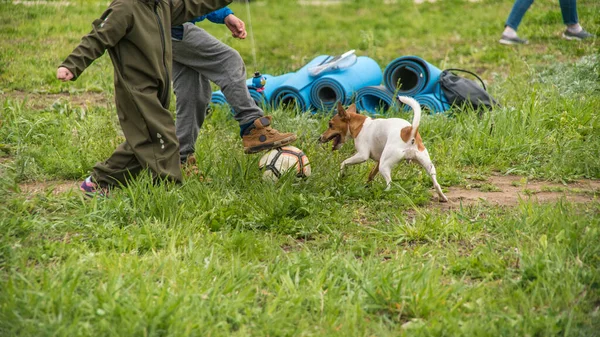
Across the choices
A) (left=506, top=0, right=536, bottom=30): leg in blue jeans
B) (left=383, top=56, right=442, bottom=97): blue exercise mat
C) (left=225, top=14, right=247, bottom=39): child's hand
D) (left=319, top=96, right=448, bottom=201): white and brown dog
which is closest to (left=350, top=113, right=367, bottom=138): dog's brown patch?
(left=319, top=96, right=448, bottom=201): white and brown dog

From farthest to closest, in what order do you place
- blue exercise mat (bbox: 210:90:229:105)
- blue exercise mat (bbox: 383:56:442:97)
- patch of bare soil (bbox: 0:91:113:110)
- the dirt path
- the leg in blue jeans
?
the leg in blue jeans
patch of bare soil (bbox: 0:91:113:110)
blue exercise mat (bbox: 210:90:229:105)
blue exercise mat (bbox: 383:56:442:97)
the dirt path

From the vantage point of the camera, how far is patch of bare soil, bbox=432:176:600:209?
4586 mm

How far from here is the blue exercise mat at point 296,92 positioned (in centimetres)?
645

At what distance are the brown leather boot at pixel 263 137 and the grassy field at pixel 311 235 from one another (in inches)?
6.7

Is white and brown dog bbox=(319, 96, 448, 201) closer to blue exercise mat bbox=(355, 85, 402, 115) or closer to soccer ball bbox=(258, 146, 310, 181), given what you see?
soccer ball bbox=(258, 146, 310, 181)

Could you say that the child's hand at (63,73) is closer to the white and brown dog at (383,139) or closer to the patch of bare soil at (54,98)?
the white and brown dog at (383,139)

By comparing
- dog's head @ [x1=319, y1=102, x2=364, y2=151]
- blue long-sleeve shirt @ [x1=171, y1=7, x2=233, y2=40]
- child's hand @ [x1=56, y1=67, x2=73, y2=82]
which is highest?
blue long-sleeve shirt @ [x1=171, y1=7, x2=233, y2=40]

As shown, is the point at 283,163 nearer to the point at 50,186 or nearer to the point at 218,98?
the point at 50,186

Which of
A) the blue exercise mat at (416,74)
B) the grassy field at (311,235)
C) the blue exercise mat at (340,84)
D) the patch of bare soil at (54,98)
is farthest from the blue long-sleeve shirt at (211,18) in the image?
the patch of bare soil at (54,98)

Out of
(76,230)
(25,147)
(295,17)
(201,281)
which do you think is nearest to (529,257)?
(201,281)

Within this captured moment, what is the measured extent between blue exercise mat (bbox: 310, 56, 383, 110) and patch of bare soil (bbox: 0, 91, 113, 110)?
2087mm

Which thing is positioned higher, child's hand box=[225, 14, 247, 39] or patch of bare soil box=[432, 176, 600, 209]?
child's hand box=[225, 14, 247, 39]

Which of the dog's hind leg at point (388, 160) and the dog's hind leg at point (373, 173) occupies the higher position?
the dog's hind leg at point (388, 160)

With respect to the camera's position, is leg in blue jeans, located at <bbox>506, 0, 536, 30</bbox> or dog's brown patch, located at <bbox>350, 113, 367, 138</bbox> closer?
dog's brown patch, located at <bbox>350, 113, 367, 138</bbox>
